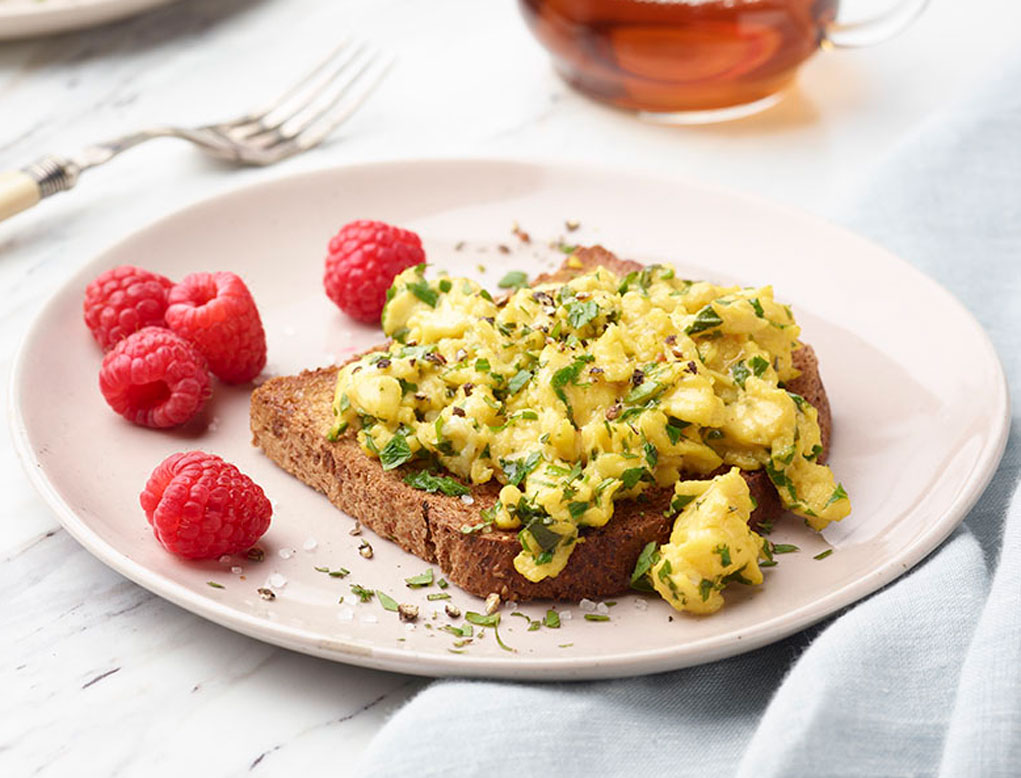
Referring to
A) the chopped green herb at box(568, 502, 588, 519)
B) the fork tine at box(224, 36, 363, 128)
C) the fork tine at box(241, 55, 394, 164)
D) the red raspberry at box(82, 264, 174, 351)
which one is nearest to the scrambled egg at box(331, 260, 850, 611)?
the chopped green herb at box(568, 502, 588, 519)

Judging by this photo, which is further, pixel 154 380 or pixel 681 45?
pixel 681 45

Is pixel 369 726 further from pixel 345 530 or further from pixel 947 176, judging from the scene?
pixel 947 176

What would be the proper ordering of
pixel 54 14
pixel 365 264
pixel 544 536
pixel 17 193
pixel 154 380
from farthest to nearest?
pixel 54 14, pixel 17 193, pixel 365 264, pixel 154 380, pixel 544 536

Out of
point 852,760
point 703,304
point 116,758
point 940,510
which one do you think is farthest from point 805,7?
point 116,758

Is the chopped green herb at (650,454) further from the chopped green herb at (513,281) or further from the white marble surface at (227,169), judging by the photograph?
the chopped green herb at (513,281)

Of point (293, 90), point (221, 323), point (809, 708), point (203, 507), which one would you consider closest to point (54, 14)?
point (293, 90)

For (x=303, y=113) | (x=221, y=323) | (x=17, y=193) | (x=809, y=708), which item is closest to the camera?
(x=809, y=708)

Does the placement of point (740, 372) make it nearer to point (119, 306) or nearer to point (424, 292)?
point (424, 292)

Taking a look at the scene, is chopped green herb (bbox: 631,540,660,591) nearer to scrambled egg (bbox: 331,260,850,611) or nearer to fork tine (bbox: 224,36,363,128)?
scrambled egg (bbox: 331,260,850,611)
